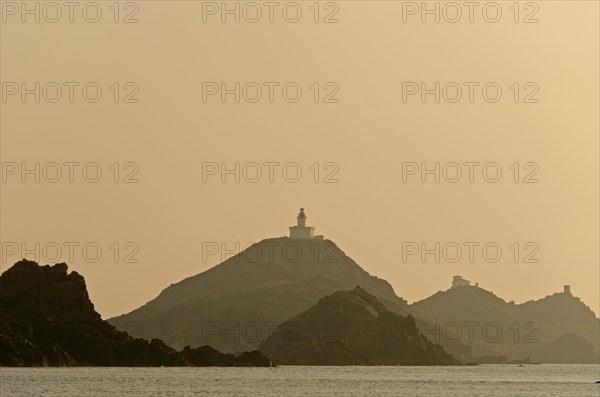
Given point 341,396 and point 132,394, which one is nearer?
point 132,394

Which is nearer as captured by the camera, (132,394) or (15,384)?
(132,394)

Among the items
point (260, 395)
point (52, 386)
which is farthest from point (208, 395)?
point (52, 386)

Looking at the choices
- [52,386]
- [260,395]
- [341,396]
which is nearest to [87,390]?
[52,386]

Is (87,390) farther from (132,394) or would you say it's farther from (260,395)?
Result: (260,395)

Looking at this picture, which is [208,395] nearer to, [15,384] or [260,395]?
[260,395]

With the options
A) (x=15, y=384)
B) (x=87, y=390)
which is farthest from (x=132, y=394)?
(x=15, y=384)

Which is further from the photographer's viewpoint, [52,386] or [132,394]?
[52,386]

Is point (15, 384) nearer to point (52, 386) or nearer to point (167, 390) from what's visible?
point (52, 386)
